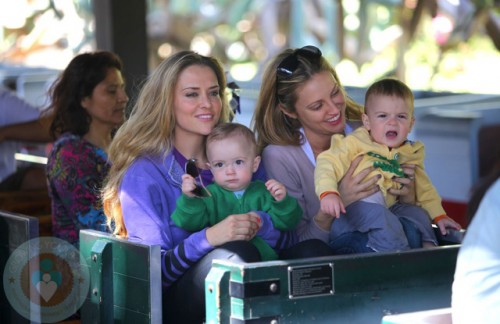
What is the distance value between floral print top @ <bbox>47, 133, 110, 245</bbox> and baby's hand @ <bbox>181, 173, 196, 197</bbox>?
1.12 m

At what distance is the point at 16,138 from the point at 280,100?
2.45 meters

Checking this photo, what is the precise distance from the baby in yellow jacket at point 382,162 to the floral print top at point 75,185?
50.5 inches

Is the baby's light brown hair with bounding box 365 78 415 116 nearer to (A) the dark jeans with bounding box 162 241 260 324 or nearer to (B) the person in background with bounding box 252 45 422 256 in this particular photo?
(B) the person in background with bounding box 252 45 422 256

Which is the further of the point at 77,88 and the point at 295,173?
the point at 77,88

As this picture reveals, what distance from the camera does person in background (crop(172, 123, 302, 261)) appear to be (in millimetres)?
3684

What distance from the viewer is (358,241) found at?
12.4ft

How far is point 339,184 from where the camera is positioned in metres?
3.88

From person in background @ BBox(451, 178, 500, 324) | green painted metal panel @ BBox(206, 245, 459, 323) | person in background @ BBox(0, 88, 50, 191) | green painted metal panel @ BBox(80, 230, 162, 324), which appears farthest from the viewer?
person in background @ BBox(0, 88, 50, 191)

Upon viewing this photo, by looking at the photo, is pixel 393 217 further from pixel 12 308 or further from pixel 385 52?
pixel 385 52

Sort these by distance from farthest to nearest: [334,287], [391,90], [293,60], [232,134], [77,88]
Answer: [77,88], [293,60], [391,90], [232,134], [334,287]

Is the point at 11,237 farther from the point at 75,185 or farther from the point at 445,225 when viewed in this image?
the point at 445,225

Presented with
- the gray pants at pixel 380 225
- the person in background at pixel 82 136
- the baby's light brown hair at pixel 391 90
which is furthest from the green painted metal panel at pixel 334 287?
the person in background at pixel 82 136

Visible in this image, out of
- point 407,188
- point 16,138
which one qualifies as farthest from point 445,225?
point 16,138

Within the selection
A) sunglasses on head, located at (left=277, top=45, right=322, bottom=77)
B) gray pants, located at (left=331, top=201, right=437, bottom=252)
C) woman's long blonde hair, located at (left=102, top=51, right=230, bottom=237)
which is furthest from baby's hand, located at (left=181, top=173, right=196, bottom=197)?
sunglasses on head, located at (left=277, top=45, right=322, bottom=77)
